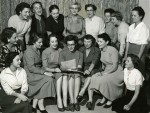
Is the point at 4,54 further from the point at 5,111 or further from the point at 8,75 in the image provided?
the point at 5,111

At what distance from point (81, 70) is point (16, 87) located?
1.31m

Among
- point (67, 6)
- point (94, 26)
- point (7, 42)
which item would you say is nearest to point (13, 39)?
point (7, 42)

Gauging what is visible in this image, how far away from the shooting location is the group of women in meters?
5.37

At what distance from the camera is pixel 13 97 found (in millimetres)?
5102

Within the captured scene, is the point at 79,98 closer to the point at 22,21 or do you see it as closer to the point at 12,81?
the point at 12,81

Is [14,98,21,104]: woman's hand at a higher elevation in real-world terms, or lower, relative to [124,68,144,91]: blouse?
lower

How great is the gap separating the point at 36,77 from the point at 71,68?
629 millimetres

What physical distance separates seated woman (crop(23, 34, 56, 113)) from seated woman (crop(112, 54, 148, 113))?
3.57 ft

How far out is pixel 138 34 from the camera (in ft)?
20.6

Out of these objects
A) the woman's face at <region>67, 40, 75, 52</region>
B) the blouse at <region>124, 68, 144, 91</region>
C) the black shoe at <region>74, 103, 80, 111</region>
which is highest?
the woman's face at <region>67, 40, 75, 52</region>

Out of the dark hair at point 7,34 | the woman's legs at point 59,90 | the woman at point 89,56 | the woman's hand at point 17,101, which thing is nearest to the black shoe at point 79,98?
the woman at point 89,56

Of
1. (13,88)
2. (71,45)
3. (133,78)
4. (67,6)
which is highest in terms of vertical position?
(67,6)

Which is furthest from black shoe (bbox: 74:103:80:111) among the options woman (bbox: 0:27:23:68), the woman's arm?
woman (bbox: 0:27:23:68)

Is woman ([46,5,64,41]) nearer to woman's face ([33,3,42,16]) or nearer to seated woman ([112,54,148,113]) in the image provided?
woman's face ([33,3,42,16])
